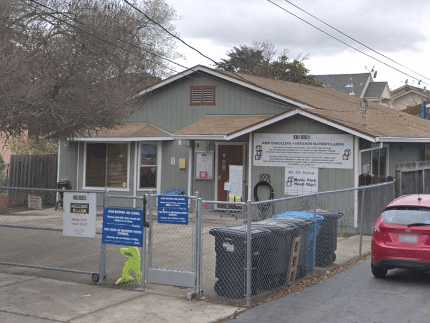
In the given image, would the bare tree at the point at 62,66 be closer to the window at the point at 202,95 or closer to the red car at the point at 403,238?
the red car at the point at 403,238

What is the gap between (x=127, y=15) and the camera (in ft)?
46.2

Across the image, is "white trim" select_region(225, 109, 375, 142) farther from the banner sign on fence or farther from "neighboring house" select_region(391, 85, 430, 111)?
"neighboring house" select_region(391, 85, 430, 111)

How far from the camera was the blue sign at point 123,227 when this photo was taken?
32.7 feet

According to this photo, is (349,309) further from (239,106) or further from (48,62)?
(239,106)

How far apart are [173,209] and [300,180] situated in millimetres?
9224

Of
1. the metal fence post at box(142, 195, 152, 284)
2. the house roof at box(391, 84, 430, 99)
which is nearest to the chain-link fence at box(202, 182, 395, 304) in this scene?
the metal fence post at box(142, 195, 152, 284)

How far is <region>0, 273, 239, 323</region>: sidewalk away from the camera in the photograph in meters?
8.25

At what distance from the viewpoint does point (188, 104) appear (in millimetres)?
22109

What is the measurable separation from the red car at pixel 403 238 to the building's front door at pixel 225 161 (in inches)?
386

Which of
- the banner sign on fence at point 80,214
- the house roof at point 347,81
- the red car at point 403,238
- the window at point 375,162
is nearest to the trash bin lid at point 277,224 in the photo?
the red car at point 403,238

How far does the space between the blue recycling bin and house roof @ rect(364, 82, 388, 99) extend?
2508 inches

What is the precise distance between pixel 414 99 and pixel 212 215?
6699cm

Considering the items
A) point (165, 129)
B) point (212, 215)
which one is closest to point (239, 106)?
point (165, 129)

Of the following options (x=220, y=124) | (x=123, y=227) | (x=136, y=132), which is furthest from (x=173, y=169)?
(x=123, y=227)
